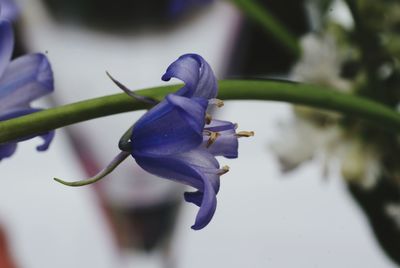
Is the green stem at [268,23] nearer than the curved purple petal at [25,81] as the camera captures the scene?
No

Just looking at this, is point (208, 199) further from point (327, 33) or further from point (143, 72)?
point (143, 72)

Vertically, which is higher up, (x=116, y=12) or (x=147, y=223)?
(x=116, y=12)

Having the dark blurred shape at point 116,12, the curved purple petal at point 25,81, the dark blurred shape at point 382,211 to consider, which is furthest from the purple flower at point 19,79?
the dark blurred shape at point 116,12

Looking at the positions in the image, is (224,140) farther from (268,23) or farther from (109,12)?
(109,12)

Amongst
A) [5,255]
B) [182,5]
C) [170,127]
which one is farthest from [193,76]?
[5,255]

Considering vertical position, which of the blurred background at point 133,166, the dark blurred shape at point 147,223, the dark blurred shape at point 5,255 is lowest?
the dark blurred shape at point 5,255

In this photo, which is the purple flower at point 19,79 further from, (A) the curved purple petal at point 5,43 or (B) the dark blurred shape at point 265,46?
(B) the dark blurred shape at point 265,46

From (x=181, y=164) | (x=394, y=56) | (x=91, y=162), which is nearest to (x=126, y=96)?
(x=181, y=164)
